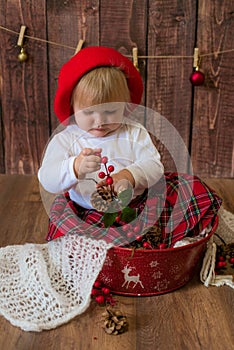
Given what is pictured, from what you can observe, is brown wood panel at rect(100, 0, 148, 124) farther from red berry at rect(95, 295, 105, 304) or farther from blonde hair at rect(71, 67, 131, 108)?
red berry at rect(95, 295, 105, 304)

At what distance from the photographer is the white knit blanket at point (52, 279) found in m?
1.08

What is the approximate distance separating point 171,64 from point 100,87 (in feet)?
2.42

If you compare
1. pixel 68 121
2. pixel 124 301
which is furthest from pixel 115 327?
pixel 68 121

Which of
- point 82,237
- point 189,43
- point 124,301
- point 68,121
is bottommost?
point 124,301

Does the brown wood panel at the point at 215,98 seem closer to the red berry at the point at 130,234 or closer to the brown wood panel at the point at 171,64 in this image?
the brown wood panel at the point at 171,64

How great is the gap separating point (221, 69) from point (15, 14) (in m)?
0.77

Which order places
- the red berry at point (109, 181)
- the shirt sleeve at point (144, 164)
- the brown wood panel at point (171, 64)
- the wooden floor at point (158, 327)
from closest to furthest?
the wooden floor at point (158, 327)
the red berry at point (109, 181)
the shirt sleeve at point (144, 164)
the brown wood panel at point (171, 64)

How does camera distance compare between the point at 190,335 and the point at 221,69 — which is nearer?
the point at 190,335

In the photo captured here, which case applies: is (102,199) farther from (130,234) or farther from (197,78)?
(197,78)

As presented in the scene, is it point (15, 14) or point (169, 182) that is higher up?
point (15, 14)

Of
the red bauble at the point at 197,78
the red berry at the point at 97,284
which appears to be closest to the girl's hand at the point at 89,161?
the red berry at the point at 97,284

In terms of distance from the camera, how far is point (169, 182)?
1316 millimetres

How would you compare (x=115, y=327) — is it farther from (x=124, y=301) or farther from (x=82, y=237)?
(x=82, y=237)

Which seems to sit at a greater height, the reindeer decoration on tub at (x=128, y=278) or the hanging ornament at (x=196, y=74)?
the hanging ornament at (x=196, y=74)
